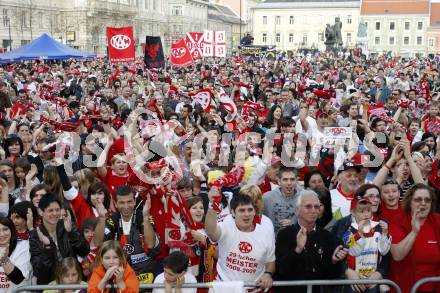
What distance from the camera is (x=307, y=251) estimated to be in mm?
4363

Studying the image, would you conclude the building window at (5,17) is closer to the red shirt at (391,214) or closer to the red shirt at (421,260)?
the red shirt at (391,214)

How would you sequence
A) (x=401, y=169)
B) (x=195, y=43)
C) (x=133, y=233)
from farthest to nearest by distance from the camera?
(x=195, y=43)
(x=401, y=169)
(x=133, y=233)

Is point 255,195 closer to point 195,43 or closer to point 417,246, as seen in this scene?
point 417,246

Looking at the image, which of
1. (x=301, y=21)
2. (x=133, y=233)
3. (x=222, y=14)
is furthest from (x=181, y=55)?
(x=222, y=14)

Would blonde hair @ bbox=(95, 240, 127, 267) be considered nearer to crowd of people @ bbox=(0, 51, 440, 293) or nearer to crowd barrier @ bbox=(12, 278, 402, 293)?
crowd of people @ bbox=(0, 51, 440, 293)

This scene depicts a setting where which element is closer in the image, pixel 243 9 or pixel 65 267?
pixel 65 267

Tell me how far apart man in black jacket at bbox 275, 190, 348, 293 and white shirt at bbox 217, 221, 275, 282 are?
11 centimetres

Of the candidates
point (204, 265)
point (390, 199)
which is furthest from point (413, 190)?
point (204, 265)

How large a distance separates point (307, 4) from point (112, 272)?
11645 centimetres

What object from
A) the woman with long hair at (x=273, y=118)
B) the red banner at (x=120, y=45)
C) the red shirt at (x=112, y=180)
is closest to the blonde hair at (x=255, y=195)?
the red shirt at (x=112, y=180)

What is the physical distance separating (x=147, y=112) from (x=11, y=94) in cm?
619

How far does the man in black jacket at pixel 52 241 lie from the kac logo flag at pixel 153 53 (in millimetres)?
15142

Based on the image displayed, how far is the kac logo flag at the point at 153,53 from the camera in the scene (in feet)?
64.8

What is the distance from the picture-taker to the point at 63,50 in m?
25.6
